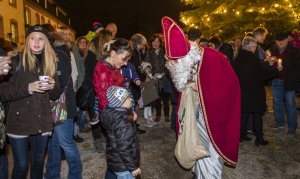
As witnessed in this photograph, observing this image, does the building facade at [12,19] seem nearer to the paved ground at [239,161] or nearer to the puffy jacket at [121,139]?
the paved ground at [239,161]

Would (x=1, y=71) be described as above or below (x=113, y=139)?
above

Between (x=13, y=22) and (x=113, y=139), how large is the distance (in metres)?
27.5

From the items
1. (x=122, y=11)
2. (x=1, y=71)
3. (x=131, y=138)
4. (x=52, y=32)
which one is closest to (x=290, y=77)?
(x=131, y=138)

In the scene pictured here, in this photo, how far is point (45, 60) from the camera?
329 centimetres

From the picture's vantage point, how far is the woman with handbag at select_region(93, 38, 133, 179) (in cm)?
312

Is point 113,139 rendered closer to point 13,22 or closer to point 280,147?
point 280,147

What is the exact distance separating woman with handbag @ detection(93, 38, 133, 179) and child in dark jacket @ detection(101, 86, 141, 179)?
0.51 feet

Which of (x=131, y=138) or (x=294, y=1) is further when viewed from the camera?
Result: (x=294, y=1)

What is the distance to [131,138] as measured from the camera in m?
2.90

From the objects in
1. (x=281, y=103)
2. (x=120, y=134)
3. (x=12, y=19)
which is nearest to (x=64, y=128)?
(x=120, y=134)

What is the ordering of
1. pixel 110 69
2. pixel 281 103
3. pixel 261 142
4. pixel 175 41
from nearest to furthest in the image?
pixel 110 69
pixel 175 41
pixel 261 142
pixel 281 103

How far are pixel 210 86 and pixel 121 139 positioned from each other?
1.35m

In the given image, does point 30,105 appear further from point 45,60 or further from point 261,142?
point 261,142

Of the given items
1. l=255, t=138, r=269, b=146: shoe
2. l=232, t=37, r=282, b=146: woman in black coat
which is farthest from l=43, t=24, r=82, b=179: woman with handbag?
l=255, t=138, r=269, b=146: shoe
